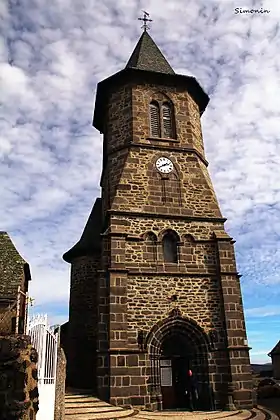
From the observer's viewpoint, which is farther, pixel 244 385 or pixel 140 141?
pixel 140 141

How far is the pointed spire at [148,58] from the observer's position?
20134 millimetres

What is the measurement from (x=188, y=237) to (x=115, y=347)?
211 inches

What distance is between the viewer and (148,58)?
21.1 metres

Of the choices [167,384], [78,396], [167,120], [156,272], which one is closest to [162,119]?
[167,120]

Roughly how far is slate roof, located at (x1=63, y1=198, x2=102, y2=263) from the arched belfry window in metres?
5.85

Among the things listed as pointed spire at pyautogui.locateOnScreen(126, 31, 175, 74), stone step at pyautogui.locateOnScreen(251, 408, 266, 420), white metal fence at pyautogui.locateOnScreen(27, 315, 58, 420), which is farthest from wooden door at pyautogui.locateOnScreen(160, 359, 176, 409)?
pointed spire at pyautogui.locateOnScreen(126, 31, 175, 74)

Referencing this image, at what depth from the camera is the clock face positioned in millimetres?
17539

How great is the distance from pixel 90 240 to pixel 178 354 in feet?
25.4

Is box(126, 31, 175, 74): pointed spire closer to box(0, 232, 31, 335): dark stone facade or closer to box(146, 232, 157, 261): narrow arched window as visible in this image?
box(146, 232, 157, 261): narrow arched window

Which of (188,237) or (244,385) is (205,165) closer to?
(188,237)

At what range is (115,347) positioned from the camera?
13.6 meters

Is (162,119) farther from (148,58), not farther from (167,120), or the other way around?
(148,58)

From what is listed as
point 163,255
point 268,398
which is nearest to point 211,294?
point 163,255

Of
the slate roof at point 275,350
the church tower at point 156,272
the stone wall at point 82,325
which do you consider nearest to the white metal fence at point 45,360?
the church tower at point 156,272
